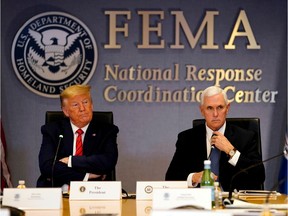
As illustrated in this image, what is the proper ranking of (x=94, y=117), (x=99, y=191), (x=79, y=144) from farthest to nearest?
(x=94, y=117)
(x=79, y=144)
(x=99, y=191)

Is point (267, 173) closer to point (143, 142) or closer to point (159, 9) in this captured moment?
point (143, 142)

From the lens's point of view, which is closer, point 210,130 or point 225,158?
point 225,158

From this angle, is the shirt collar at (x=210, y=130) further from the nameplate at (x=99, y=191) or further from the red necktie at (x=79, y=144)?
the nameplate at (x=99, y=191)

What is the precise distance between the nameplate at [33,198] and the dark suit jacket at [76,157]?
1180mm

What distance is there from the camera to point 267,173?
22.1 feet

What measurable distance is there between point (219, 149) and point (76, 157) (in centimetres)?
103

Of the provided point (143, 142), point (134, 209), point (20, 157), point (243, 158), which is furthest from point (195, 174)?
point (20, 157)

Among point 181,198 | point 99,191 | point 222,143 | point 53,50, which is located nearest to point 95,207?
point 99,191

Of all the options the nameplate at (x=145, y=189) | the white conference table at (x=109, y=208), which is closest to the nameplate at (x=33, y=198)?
the white conference table at (x=109, y=208)

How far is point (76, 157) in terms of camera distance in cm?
497

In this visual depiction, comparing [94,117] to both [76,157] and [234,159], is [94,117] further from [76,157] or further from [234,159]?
[234,159]

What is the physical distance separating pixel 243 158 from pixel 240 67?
2.17m

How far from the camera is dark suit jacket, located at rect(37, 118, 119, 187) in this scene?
496 cm

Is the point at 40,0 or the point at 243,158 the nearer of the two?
the point at 243,158
